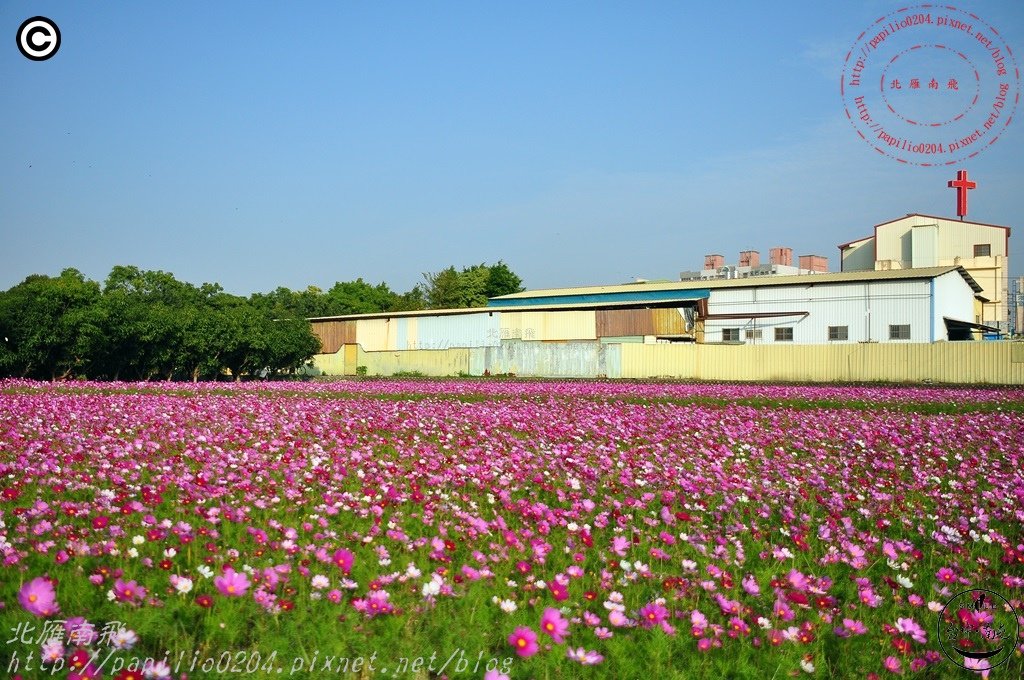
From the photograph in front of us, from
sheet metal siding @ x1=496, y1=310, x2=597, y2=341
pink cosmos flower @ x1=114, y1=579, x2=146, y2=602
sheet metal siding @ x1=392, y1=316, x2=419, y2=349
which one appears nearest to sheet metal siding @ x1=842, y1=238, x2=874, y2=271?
sheet metal siding @ x1=496, y1=310, x2=597, y2=341

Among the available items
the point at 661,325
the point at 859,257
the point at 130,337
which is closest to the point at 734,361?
the point at 661,325

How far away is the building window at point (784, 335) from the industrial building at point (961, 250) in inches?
548

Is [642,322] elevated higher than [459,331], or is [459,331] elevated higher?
[642,322]

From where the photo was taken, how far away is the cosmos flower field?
306cm

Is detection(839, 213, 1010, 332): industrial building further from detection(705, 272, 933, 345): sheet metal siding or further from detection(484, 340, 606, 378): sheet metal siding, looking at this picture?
detection(484, 340, 606, 378): sheet metal siding

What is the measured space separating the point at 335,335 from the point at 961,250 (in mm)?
41719

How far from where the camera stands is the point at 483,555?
4266 mm

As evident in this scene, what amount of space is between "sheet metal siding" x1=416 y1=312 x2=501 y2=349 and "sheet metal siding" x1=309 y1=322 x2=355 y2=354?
514 cm

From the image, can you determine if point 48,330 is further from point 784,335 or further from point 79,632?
point 784,335

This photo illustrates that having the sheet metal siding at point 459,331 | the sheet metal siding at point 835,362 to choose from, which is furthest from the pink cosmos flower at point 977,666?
the sheet metal siding at point 459,331

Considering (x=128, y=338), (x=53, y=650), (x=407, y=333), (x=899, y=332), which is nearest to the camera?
(x=53, y=650)

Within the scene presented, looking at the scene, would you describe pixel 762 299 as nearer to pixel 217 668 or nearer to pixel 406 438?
pixel 406 438

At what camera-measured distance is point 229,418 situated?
35.8 ft

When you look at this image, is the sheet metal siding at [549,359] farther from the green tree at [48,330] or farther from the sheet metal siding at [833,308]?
the green tree at [48,330]
